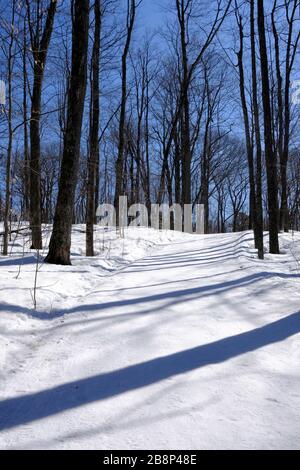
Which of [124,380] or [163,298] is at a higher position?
[163,298]

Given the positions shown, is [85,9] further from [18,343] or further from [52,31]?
[18,343]

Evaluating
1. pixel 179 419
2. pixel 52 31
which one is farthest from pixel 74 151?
pixel 179 419

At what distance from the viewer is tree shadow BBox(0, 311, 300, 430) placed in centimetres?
190

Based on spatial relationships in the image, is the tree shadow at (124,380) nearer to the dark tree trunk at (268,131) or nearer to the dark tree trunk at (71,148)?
the dark tree trunk at (71,148)

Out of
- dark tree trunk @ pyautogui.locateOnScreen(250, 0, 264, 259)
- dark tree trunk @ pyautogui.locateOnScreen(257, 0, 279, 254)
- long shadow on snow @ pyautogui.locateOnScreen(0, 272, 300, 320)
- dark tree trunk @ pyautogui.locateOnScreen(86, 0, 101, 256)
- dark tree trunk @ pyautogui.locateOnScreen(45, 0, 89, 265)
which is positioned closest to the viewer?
long shadow on snow @ pyautogui.locateOnScreen(0, 272, 300, 320)

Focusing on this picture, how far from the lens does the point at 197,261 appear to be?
7.47 m

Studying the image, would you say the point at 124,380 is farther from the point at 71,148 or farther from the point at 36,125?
the point at 36,125

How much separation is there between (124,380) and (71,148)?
15.0ft

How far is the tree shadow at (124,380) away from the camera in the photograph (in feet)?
6.23

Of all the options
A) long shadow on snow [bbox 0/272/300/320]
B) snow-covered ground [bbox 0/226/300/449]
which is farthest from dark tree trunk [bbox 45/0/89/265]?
long shadow on snow [bbox 0/272/300/320]

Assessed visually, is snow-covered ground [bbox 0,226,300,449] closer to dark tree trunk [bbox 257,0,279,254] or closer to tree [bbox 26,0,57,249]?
tree [bbox 26,0,57,249]

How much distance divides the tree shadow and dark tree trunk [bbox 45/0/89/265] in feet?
12.3

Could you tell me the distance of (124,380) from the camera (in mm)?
2213

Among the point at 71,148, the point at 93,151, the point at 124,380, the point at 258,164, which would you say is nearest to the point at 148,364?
the point at 124,380
